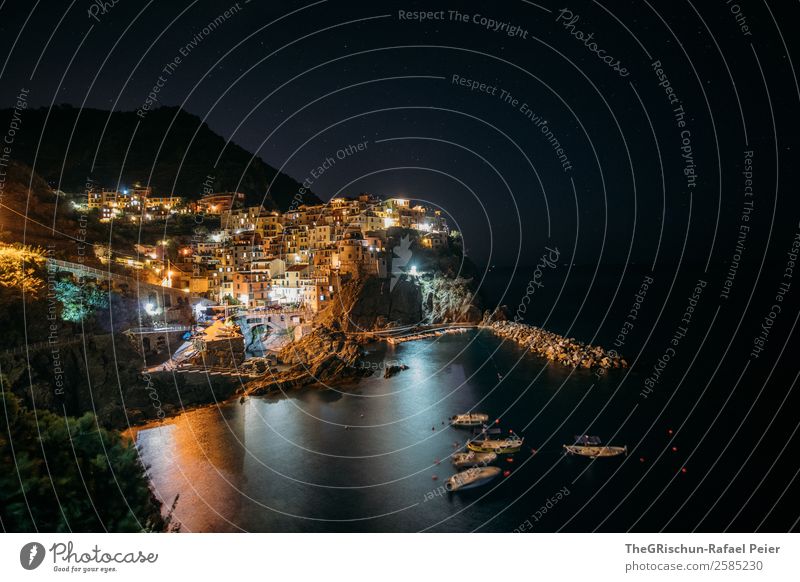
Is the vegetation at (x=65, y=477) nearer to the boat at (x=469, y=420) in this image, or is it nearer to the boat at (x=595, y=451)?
the boat at (x=469, y=420)

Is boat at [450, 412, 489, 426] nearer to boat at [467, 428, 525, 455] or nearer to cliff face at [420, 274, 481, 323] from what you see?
boat at [467, 428, 525, 455]

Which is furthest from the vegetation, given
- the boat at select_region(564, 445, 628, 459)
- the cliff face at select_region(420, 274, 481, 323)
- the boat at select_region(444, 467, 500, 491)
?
the cliff face at select_region(420, 274, 481, 323)

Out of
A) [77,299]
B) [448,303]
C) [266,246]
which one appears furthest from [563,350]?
[77,299]

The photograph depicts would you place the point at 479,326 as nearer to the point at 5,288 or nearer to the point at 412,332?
the point at 412,332

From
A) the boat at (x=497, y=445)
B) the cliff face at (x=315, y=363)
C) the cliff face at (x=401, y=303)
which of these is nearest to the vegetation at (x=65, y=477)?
the boat at (x=497, y=445)

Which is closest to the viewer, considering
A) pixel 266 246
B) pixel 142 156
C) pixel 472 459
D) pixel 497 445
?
pixel 472 459

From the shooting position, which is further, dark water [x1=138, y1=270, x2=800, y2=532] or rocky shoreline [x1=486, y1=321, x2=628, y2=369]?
rocky shoreline [x1=486, y1=321, x2=628, y2=369]

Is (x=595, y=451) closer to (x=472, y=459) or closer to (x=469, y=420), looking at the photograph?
(x=472, y=459)
